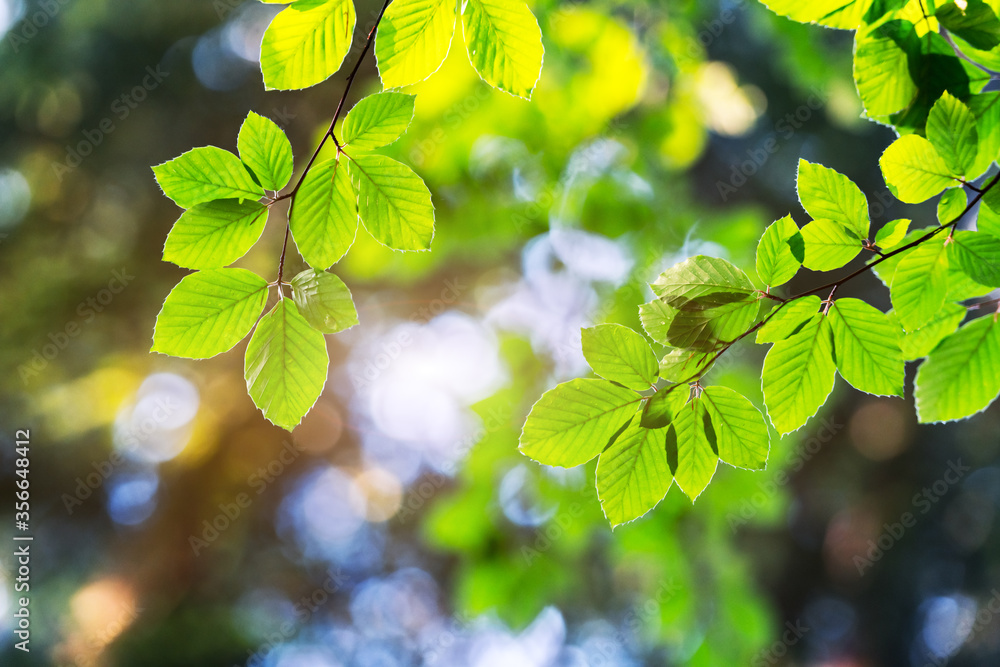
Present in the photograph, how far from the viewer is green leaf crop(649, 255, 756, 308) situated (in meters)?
0.49

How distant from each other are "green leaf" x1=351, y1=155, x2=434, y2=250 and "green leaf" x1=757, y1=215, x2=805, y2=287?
12.0 inches

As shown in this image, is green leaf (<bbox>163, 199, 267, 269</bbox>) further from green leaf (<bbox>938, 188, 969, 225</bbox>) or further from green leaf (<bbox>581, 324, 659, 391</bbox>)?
green leaf (<bbox>938, 188, 969, 225</bbox>)

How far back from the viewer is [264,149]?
0.51m

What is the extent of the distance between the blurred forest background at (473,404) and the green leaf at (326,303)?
1362 mm

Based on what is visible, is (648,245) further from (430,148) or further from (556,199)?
(430,148)

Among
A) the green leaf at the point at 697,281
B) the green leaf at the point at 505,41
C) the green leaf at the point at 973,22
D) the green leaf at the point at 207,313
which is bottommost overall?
the green leaf at the point at 697,281

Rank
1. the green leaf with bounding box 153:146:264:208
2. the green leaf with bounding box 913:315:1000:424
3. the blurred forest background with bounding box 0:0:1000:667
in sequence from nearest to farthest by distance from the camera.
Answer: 1. the green leaf with bounding box 153:146:264:208
2. the green leaf with bounding box 913:315:1000:424
3. the blurred forest background with bounding box 0:0:1000:667

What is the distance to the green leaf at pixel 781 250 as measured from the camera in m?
0.51

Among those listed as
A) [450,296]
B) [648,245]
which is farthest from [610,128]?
[450,296]

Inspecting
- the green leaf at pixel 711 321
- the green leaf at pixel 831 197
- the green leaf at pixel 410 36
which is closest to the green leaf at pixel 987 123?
the green leaf at pixel 831 197

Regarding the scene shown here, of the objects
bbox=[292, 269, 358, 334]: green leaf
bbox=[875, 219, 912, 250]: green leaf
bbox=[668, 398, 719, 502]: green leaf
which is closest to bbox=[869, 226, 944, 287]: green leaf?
bbox=[875, 219, 912, 250]: green leaf

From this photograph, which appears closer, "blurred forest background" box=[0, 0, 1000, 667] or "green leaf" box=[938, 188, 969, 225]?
"green leaf" box=[938, 188, 969, 225]

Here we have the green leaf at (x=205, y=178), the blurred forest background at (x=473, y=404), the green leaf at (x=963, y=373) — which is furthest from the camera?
the blurred forest background at (x=473, y=404)

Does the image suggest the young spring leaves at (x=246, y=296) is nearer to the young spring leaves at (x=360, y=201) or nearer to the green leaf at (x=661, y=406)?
the young spring leaves at (x=360, y=201)
